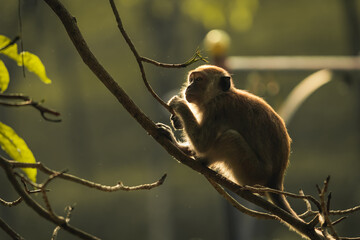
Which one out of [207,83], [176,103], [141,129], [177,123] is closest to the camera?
[176,103]

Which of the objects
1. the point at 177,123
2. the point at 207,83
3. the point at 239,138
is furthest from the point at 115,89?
the point at 207,83

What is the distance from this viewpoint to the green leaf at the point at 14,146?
2246 mm

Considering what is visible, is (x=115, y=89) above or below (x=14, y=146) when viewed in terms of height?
above

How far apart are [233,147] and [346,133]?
2040cm

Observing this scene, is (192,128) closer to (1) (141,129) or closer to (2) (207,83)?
(2) (207,83)

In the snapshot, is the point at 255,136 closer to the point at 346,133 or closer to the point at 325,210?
the point at 325,210

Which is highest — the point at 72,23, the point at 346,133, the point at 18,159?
the point at 346,133

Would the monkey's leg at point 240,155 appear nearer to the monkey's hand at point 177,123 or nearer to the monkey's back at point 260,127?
the monkey's back at point 260,127

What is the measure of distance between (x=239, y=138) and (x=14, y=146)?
2.38m

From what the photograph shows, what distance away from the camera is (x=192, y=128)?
4.36 metres

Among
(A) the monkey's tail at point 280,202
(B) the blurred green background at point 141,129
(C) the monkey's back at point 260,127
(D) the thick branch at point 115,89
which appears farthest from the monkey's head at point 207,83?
(B) the blurred green background at point 141,129

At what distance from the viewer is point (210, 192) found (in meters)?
23.8

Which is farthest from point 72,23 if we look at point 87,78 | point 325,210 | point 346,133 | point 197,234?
point 346,133

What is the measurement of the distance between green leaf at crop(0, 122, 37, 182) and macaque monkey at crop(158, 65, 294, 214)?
2.03 metres
